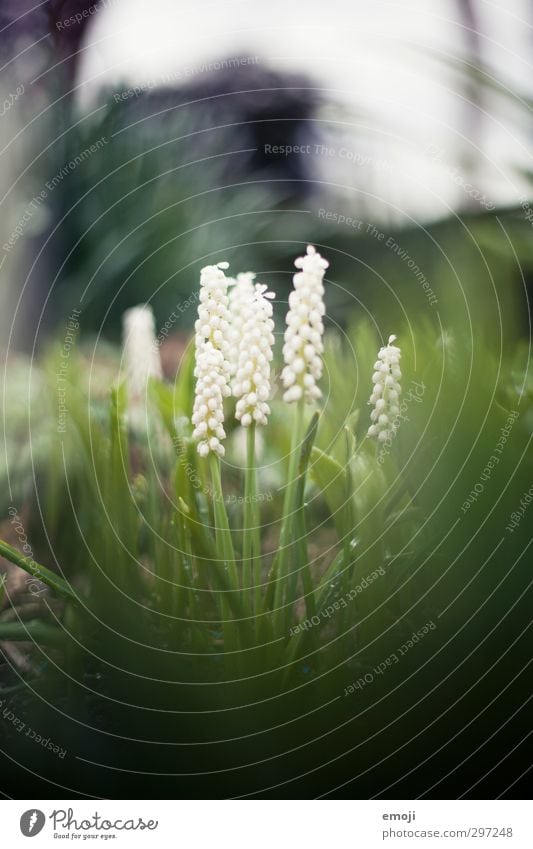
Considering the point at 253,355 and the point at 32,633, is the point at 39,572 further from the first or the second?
the point at 253,355

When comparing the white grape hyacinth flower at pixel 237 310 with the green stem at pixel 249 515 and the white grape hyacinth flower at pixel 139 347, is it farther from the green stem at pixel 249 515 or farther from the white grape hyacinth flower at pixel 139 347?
the white grape hyacinth flower at pixel 139 347

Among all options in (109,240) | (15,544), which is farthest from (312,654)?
(109,240)

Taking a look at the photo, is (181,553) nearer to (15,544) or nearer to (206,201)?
(15,544)

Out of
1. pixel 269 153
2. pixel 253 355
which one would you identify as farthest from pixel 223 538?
pixel 269 153

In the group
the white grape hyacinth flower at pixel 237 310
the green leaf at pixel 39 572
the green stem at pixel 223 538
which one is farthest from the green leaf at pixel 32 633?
the white grape hyacinth flower at pixel 237 310

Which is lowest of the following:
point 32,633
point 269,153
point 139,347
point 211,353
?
point 32,633
